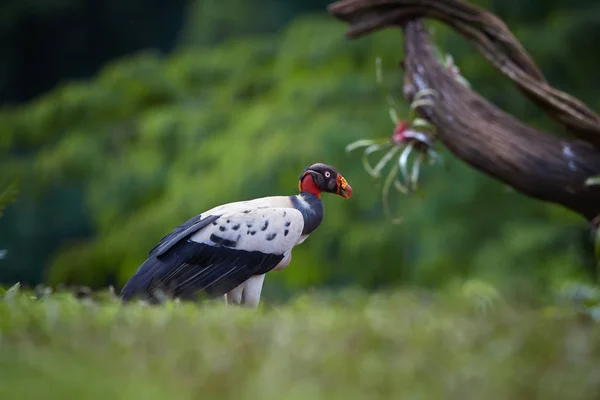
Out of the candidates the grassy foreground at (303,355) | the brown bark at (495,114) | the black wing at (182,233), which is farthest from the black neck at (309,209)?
the grassy foreground at (303,355)

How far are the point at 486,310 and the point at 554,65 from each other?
556cm

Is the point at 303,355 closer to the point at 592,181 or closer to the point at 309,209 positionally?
the point at 309,209

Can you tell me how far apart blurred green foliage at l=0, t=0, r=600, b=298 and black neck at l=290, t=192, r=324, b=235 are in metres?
3.08

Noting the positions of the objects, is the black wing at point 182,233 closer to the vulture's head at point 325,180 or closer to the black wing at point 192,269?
the black wing at point 192,269

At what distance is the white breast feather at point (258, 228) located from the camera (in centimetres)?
334

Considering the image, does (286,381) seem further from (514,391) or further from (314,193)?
(314,193)

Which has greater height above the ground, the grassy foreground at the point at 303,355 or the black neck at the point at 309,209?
the grassy foreground at the point at 303,355

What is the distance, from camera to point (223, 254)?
Result: 10.9 ft

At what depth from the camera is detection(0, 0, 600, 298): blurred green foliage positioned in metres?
7.10

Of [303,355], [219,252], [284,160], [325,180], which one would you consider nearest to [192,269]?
[219,252]

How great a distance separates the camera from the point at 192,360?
1.84 metres

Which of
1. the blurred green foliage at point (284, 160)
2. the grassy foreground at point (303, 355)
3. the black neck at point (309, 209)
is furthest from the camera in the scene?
the blurred green foliage at point (284, 160)

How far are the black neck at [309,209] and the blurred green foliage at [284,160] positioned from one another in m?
3.08

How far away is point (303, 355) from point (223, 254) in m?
1.51
